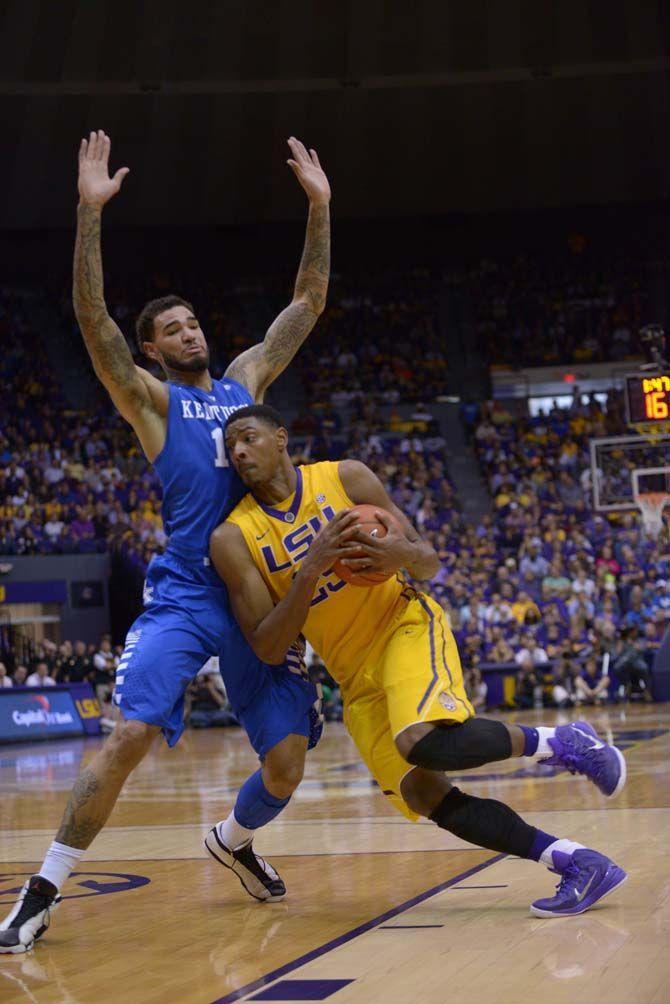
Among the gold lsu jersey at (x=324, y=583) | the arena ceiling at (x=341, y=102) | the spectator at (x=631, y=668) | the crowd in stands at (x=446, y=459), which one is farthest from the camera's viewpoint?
the arena ceiling at (x=341, y=102)

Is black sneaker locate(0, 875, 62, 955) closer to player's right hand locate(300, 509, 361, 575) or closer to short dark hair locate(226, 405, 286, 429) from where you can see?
player's right hand locate(300, 509, 361, 575)

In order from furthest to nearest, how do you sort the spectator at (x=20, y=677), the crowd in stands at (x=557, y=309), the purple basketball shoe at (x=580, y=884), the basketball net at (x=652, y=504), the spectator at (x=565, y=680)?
1. the crowd in stands at (x=557, y=309)
2. the spectator at (x=565, y=680)
3. the spectator at (x=20, y=677)
4. the basketball net at (x=652, y=504)
5. the purple basketball shoe at (x=580, y=884)

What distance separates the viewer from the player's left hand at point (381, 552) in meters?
4.50

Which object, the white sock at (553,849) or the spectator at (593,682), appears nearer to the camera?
the white sock at (553,849)

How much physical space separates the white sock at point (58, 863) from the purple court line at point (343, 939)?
93 cm

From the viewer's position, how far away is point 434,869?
18.4 feet

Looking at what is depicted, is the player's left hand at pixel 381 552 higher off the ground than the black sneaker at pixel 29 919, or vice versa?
the player's left hand at pixel 381 552

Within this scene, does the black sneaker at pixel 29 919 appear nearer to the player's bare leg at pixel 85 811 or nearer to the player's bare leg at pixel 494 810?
the player's bare leg at pixel 85 811

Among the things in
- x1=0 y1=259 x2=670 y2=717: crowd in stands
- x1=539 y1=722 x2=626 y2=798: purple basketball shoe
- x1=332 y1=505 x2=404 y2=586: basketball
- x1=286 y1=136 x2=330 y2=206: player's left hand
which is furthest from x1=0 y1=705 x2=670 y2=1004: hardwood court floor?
x1=0 y1=259 x2=670 y2=717: crowd in stands

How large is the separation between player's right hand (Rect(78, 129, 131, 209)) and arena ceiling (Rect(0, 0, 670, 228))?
24.8 metres

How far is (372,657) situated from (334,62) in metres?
27.2

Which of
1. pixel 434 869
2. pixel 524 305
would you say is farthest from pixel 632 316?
pixel 434 869

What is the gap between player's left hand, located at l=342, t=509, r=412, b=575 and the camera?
14.8 ft

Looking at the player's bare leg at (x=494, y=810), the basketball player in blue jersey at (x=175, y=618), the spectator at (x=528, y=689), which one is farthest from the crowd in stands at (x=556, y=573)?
the player's bare leg at (x=494, y=810)
